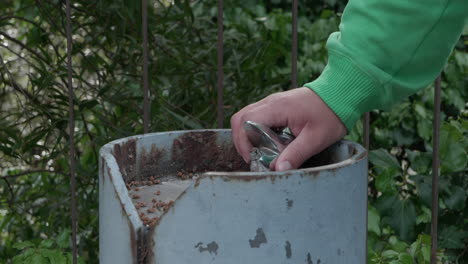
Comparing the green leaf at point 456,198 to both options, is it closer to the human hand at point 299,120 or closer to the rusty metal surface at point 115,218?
the human hand at point 299,120

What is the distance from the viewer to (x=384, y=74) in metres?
1.41

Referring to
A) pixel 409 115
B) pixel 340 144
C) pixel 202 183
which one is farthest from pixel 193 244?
pixel 409 115

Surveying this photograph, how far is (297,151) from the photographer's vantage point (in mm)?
1420

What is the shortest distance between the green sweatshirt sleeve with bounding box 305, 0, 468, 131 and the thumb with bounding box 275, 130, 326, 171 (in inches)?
2.6

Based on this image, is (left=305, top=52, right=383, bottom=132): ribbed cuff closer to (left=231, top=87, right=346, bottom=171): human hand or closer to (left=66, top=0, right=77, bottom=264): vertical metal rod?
(left=231, top=87, right=346, bottom=171): human hand

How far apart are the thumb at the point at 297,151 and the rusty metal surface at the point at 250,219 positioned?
72 mm

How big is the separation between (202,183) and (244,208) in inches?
3.1

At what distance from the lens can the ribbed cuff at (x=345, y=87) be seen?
1.41 metres

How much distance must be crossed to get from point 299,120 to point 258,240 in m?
0.25

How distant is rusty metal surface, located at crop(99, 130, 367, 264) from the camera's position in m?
1.29

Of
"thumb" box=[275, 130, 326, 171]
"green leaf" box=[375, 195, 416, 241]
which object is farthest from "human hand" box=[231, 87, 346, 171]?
"green leaf" box=[375, 195, 416, 241]

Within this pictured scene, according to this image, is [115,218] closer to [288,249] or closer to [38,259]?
[288,249]

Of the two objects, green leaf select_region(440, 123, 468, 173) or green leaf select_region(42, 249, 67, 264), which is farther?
green leaf select_region(440, 123, 468, 173)

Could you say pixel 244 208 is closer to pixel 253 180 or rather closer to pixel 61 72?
pixel 253 180
